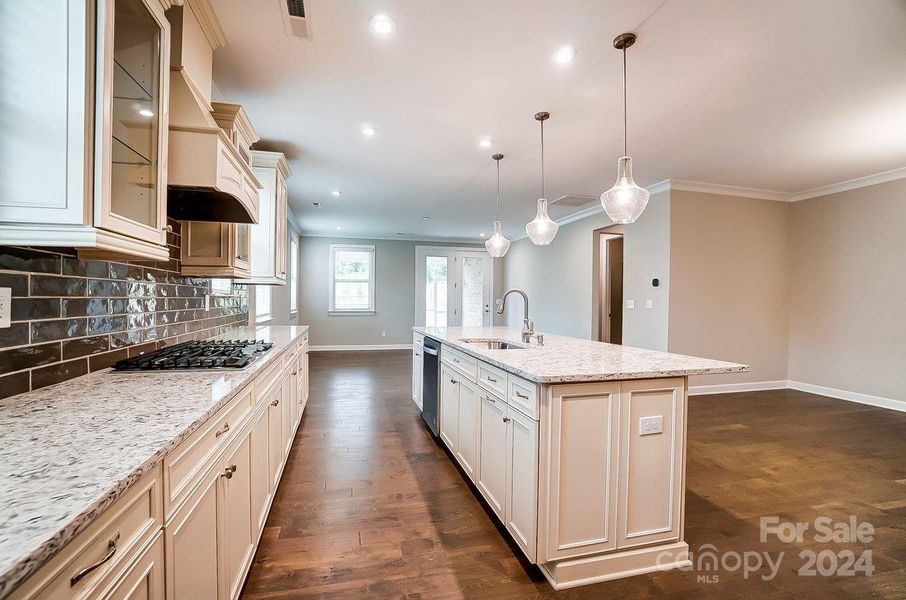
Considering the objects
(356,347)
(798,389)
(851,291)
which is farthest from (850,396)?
(356,347)

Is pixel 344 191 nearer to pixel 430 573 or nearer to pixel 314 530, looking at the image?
pixel 314 530

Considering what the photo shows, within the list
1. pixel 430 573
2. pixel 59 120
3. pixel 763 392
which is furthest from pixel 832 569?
pixel 763 392

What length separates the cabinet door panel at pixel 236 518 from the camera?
129 cm

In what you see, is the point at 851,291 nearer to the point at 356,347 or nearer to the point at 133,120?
the point at 133,120

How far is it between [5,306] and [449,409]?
91.9 inches

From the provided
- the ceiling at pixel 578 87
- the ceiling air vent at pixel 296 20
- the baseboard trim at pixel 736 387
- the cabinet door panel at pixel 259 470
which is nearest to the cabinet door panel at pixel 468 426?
the cabinet door panel at pixel 259 470

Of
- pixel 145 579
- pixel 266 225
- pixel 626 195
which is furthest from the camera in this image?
pixel 266 225

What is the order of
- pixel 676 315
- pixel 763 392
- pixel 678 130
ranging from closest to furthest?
pixel 678 130 < pixel 676 315 < pixel 763 392

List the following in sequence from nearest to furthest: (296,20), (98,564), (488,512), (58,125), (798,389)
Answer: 1. (98,564)
2. (58,125)
3. (296,20)
4. (488,512)
5. (798,389)

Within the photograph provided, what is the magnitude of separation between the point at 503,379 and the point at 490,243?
94.7 inches

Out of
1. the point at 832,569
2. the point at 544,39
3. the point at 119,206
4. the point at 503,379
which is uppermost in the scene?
the point at 544,39

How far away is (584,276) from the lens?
6301mm

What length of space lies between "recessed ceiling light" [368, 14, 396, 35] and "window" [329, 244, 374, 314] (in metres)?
6.79

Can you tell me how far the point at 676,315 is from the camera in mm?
4625
